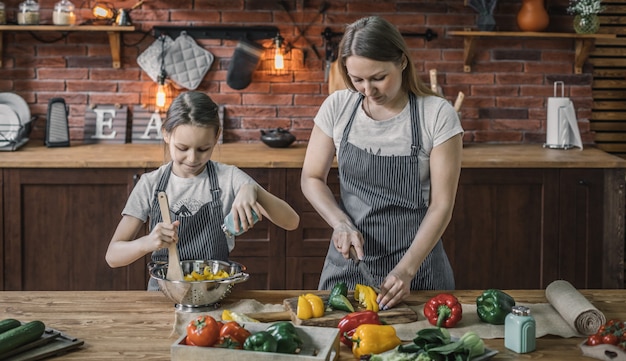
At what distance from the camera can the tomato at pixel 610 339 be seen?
7.11 ft

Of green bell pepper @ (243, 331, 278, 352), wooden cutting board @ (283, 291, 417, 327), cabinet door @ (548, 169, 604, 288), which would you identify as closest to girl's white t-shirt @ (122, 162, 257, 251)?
wooden cutting board @ (283, 291, 417, 327)

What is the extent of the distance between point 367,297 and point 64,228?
8.05ft

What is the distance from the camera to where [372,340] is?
7.16ft

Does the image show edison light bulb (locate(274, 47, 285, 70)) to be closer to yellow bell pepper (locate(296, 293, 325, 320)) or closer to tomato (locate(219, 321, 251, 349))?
yellow bell pepper (locate(296, 293, 325, 320))

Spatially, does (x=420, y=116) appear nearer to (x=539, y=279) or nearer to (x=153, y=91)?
(x=539, y=279)

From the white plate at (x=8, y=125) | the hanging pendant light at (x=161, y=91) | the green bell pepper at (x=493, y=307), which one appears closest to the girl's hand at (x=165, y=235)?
the green bell pepper at (x=493, y=307)

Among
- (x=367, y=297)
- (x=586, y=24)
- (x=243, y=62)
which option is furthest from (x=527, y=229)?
(x=367, y=297)

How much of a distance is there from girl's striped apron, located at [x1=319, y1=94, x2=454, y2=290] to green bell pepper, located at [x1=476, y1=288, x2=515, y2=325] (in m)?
0.52

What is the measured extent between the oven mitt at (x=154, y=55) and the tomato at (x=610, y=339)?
3482 millimetres

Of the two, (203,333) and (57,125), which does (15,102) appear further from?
(203,333)

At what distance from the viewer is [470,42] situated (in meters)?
5.04

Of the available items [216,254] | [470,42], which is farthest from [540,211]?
[216,254]

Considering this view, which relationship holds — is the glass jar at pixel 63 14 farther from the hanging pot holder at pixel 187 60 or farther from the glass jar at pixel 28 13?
the hanging pot holder at pixel 187 60

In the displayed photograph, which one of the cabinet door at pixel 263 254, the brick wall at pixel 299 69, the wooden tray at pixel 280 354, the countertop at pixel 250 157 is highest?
the brick wall at pixel 299 69
